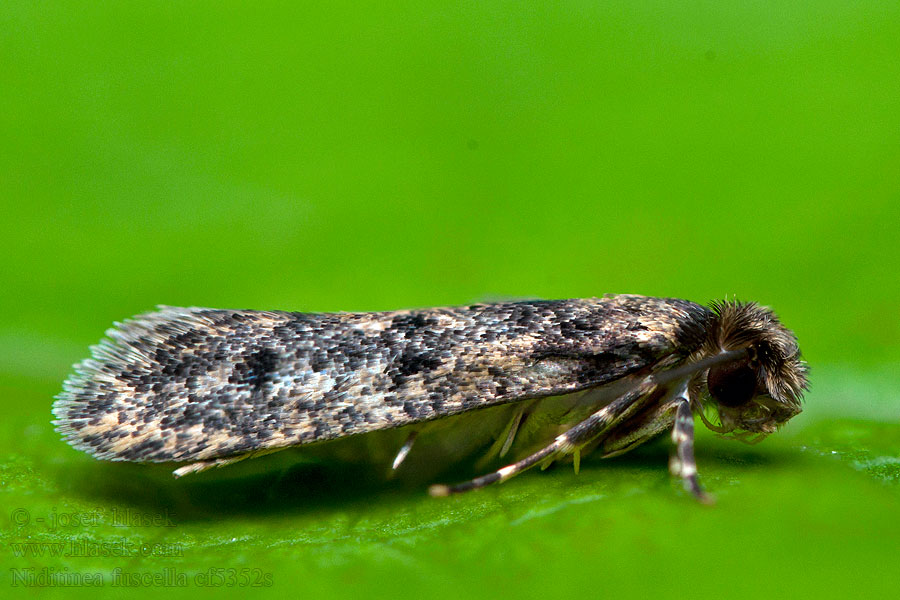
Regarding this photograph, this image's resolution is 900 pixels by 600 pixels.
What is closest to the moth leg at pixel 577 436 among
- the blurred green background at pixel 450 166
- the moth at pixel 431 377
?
the moth at pixel 431 377

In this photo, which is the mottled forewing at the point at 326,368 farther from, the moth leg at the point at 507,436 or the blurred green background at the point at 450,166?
the blurred green background at the point at 450,166

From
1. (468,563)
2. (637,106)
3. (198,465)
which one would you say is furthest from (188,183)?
(468,563)

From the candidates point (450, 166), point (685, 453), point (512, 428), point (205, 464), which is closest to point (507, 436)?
point (512, 428)

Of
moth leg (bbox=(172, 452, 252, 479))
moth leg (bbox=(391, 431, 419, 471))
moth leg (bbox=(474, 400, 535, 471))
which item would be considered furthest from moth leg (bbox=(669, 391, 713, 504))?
moth leg (bbox=(172, 452, 252, 479))

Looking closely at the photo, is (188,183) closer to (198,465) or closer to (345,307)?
(345,307)

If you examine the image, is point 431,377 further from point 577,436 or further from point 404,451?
point 577,436
